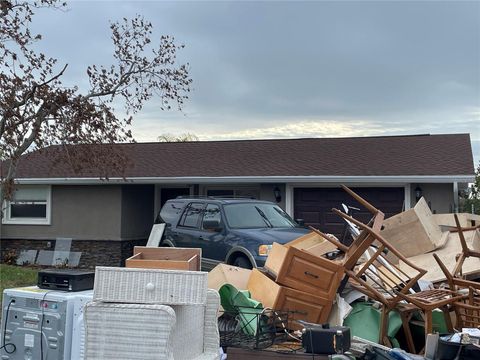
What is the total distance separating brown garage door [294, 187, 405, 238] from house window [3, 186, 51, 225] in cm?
786

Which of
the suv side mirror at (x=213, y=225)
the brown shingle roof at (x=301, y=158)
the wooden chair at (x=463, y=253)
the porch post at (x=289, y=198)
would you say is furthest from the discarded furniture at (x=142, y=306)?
the porch post at (x=289, y=198)

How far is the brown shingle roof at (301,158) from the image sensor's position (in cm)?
1464

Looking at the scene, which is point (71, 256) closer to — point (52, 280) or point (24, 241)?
point (24, 241)

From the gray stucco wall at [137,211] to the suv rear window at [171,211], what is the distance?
497cm

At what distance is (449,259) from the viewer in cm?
786

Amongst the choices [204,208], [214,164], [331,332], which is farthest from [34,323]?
[214,164]

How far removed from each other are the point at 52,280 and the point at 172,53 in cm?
933

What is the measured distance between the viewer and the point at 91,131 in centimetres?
1112

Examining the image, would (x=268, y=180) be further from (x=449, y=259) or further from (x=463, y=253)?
(x=463, y=253)

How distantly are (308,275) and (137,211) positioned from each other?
1208cm

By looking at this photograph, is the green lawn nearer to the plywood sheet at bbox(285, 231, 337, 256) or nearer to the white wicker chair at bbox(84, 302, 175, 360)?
the plywood sheet at bbox(285, 231, 337, 256)

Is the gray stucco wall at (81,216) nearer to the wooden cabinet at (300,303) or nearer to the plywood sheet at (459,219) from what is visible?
the plywood sheet at (459,219)

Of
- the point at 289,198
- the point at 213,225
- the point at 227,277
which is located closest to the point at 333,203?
the point at 289,198

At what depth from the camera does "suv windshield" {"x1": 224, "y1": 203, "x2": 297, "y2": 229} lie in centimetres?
1024
